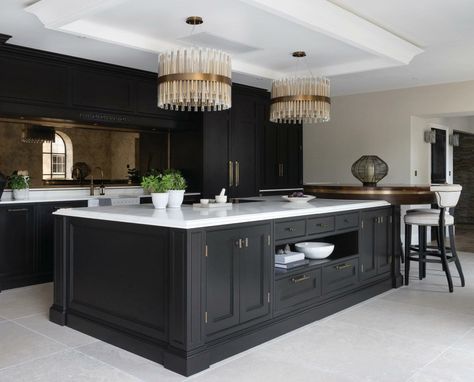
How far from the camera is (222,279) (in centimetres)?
297

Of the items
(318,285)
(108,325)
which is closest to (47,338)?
(108,325)

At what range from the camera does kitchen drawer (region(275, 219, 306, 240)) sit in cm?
341

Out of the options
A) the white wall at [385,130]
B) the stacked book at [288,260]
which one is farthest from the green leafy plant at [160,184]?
the white wall at [385,130]

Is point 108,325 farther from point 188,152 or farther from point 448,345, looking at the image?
point 188,152

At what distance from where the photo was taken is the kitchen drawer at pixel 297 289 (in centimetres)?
342

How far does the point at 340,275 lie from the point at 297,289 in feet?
2.01

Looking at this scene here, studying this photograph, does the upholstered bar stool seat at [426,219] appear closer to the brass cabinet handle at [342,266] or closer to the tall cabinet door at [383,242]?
the tall cabinet door at [383,242]

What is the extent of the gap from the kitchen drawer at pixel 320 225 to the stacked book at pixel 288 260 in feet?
0.69

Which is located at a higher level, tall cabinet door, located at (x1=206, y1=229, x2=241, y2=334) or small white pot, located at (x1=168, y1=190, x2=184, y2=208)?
small white pot, located at (x1=168, y1=190, x2=184, y2=208)

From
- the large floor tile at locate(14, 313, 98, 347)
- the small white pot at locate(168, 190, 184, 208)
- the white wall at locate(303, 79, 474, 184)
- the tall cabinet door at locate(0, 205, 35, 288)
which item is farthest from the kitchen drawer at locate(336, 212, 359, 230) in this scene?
the white wall at locate(303, 79, 474, 184)

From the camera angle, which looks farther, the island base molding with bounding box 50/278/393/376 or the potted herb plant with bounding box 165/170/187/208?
the potted herb plant with bounding box 165/170/187/208

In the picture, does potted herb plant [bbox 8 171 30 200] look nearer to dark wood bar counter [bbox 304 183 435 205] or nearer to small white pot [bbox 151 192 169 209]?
small white pot [bbox 151 192 169 209]

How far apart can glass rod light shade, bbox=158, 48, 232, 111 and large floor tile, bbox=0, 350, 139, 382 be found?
187cm

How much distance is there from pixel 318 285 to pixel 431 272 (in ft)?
8.04
